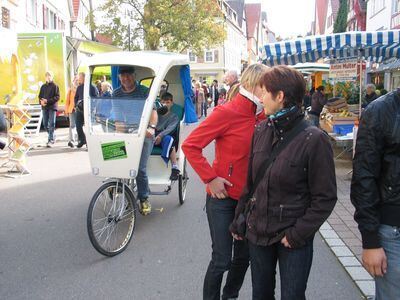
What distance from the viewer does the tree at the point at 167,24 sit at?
3506 centimetres

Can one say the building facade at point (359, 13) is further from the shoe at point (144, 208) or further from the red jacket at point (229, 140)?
the red jacket at point (229, 140)

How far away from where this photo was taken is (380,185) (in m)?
2.33

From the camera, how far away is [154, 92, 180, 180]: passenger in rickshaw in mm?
6246

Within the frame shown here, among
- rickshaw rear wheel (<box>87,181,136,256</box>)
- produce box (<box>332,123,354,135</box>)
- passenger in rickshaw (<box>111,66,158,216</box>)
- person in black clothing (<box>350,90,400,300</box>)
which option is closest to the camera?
person in black clothing (<box>350,90,400,300</box>)

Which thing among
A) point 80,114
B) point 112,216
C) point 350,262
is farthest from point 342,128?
point 112,216

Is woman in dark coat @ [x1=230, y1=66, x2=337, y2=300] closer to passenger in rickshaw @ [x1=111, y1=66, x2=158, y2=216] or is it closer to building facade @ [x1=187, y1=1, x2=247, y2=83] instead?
passenger in rickshaw @ [x1=111, y1=66, x2=158, y2=216]

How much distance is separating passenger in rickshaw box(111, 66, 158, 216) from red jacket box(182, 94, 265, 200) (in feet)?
7.62

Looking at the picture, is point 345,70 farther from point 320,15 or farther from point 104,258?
point 320,15

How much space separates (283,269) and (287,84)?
3.28ft

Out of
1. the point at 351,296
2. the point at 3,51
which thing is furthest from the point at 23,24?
the point at 351,296

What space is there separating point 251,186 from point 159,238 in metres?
2.90

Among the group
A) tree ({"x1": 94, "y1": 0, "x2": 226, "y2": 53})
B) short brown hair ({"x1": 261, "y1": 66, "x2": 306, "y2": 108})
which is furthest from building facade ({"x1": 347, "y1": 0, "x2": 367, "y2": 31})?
short brown hair ({"x1": 261, "y1": 66, "x2": 306, "y2": 108})

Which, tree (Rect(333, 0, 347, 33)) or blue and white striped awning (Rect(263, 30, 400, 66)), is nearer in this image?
blue and white striped awning (Rect(263, 30, 400, 66))

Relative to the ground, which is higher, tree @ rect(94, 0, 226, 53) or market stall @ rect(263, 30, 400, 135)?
tree @ rect(94, 0, 226, 53)
